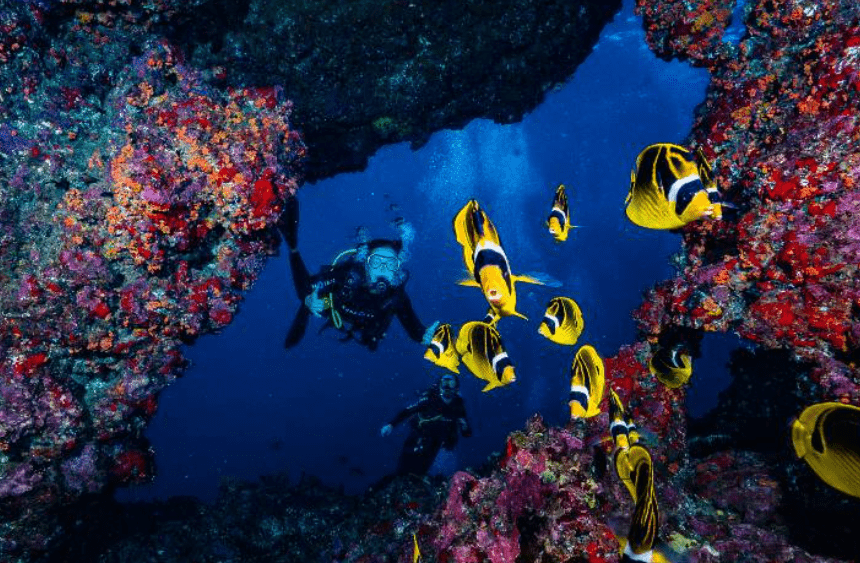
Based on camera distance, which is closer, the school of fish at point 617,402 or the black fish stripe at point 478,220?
the school of fish at point 617,402

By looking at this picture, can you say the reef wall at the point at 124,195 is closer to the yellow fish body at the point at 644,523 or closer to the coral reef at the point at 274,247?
the coral reef at the point at 274,247

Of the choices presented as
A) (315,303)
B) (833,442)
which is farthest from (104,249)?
(833,442)

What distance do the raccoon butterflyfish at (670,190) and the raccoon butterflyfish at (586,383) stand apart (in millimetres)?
1173

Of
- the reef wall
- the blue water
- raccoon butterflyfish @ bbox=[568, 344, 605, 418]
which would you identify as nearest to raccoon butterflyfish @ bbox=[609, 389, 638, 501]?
raccoon butterflyfish @ bbox=[568, 344, 605, 418]

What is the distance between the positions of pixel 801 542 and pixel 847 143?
10.9 feet

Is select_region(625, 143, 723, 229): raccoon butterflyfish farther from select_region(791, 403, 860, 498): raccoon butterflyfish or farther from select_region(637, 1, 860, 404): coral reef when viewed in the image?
select_region(637, 1, 860, 404): coral reef

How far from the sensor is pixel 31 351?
5.02 metres

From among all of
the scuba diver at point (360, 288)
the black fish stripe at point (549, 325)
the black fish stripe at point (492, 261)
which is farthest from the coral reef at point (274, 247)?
the black fish stripe at point (492, 261)

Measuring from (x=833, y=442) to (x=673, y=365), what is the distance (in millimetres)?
2378

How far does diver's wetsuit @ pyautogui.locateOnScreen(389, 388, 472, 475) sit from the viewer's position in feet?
31.2

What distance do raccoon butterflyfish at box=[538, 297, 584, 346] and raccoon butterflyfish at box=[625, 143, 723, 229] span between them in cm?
135

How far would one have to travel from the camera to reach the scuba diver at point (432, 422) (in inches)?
365

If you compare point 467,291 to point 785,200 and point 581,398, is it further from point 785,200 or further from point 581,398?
point 581,398

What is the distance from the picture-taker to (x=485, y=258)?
1784 millimetres
